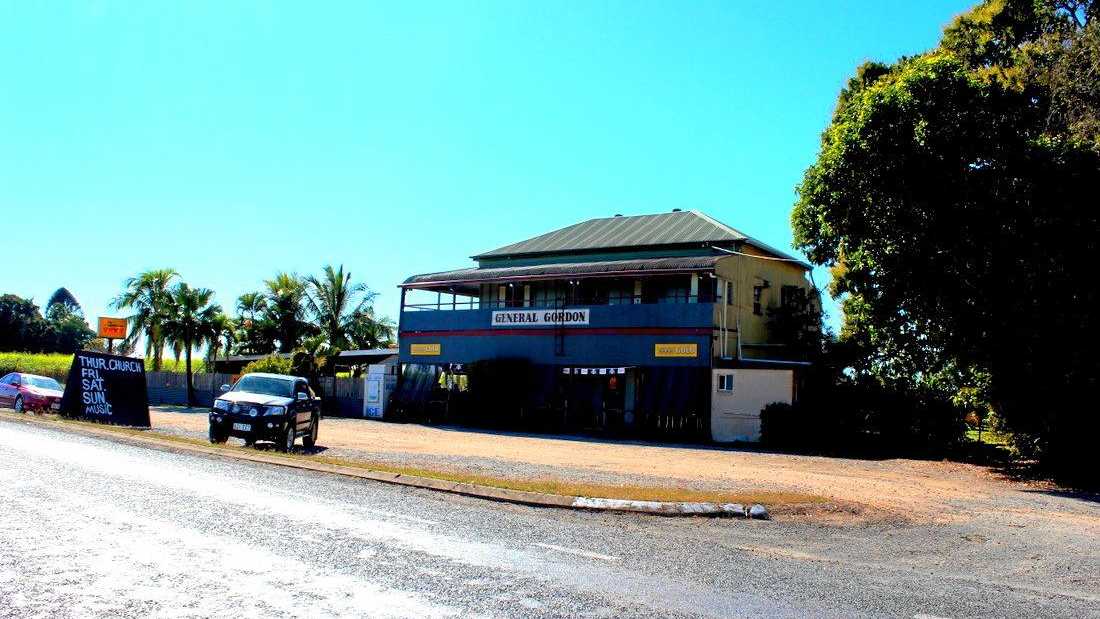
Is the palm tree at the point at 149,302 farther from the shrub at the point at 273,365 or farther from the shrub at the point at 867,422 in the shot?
the shrub at the point at 867,422

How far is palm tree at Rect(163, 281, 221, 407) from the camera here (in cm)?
4941

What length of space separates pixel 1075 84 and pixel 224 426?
18900 millimetres

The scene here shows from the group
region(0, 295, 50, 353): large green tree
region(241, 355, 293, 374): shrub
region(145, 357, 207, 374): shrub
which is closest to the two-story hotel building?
region(241, 355, 293, 374): shrub

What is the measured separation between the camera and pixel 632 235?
37281mm

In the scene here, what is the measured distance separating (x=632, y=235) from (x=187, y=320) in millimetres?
27253

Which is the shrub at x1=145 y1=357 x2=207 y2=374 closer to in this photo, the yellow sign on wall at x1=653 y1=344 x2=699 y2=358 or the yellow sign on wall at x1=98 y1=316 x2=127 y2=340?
the yellow sign on wall at x1=98 y1=316 x2=127 y2=340

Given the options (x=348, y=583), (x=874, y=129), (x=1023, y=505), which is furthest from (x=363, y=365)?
(x=348, y=583)

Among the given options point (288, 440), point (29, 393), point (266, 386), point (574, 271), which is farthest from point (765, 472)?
point (29, 393)

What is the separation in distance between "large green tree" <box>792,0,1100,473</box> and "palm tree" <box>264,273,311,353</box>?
38.3 metres

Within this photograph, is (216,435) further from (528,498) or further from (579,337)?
(579,337)

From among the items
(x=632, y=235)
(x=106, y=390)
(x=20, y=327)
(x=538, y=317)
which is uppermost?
(x=632, y=235)

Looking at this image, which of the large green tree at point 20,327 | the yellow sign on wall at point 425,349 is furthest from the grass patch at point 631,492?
the large green tree at point 20,327

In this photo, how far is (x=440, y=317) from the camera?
1454 inches

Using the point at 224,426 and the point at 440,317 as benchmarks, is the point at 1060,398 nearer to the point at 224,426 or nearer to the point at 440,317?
the point at 224,426
